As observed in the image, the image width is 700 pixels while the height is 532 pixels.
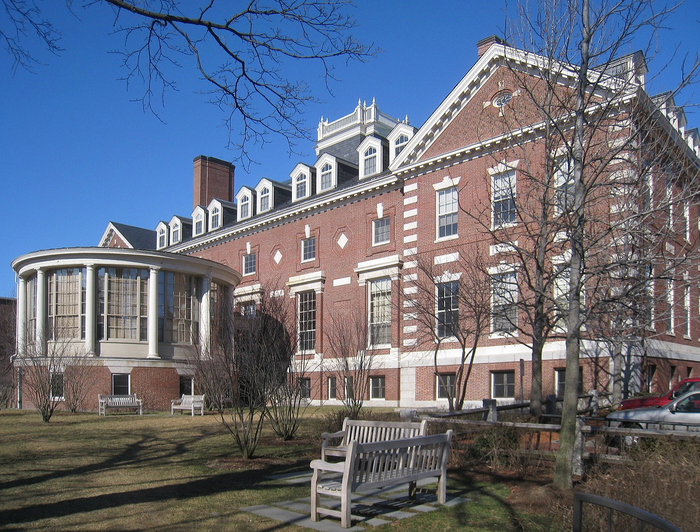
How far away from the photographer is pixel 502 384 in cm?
2745

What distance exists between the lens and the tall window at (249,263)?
42.4 metres

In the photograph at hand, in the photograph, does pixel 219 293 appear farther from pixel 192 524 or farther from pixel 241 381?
pixel 192 524

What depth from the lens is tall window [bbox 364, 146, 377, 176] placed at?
36.2 meters

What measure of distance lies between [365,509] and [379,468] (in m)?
0.88

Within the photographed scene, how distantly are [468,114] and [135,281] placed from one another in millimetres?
16471

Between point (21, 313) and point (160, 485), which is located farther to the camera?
point (21, 313)

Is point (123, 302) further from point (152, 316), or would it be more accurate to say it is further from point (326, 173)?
point (326, 173)

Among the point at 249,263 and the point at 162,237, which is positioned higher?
the point at 162,237

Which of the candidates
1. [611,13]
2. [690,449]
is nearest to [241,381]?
[690,449]

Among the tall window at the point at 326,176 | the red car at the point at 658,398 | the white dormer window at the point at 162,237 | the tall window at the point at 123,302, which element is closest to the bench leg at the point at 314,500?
the red car at the point at 658,398

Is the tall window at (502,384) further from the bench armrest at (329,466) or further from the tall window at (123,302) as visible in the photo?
the bench armrest at (329,466)

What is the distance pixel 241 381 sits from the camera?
14555 mm

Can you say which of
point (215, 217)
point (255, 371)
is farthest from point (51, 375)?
point (215, 217)

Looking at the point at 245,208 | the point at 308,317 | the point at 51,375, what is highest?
the point at 245,208
